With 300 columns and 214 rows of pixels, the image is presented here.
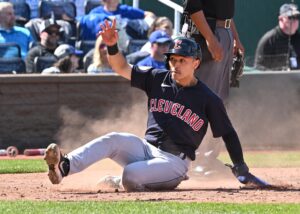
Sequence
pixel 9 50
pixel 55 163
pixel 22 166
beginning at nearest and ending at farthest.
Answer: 1. pixel 55 163
2. pixel 22 166
3. pixel 9 50

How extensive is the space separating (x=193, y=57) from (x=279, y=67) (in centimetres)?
590

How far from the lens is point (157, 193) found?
6758 mm

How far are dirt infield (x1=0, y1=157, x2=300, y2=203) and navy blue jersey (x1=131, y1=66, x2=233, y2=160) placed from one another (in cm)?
39

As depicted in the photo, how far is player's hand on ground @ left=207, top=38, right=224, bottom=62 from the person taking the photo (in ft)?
24.4

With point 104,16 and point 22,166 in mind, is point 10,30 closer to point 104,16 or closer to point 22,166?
point 104,16

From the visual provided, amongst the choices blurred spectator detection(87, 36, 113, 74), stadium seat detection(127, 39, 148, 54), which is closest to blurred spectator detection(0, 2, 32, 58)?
blurred spectator detection(87, 36, 113, 74)

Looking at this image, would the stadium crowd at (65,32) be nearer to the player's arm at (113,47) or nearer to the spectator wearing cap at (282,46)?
the spectator wearing cap at (282,46)

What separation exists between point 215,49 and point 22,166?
278 centimetres

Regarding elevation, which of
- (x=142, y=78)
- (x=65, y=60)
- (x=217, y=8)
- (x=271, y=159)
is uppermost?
(x=217, y=8)

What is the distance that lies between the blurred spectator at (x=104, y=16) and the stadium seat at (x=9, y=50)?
1.43 m

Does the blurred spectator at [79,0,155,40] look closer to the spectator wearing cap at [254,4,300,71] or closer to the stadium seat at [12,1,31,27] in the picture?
the stadium seat at [12,1,31,27]

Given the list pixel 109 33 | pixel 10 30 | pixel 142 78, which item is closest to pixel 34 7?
pixel 10 30

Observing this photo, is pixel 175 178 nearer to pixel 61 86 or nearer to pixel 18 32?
pixel 61 86

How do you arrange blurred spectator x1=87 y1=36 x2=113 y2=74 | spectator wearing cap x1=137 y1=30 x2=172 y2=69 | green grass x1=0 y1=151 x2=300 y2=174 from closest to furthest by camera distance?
green grass x1=0 y1=151 x2=300 y2=174 < spectator wearing cap x1=137 y1=30 x2=172 y2=69 < blurred spectator x1=87 y1=36 x2=113 y2=74
